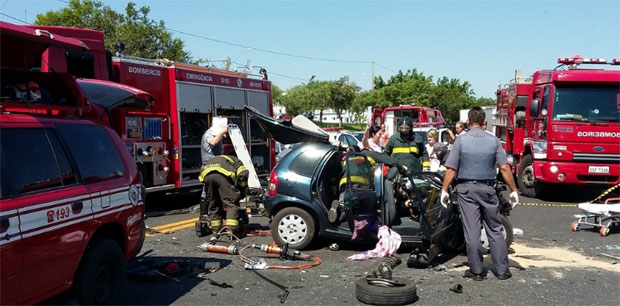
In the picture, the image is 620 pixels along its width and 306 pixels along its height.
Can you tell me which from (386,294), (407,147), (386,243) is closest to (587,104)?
(407,147)

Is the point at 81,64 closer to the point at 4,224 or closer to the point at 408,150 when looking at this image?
the point at 408,150

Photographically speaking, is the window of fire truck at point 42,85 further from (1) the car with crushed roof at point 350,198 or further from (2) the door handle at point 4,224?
(1) the car with crushed roof at point 350,198

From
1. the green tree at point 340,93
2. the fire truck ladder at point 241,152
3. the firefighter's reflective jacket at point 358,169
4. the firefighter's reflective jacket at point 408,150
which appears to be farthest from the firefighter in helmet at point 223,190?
the green tree at point 340,93

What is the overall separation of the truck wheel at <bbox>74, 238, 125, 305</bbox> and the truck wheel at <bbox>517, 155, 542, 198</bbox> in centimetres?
1097

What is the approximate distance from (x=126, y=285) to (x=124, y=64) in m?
5.56

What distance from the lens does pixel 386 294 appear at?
5180mm

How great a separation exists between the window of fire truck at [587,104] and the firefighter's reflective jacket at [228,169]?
763 cm

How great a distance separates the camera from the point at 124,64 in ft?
33.5

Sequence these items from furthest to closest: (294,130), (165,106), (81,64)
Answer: (165,106)
(81,64)
(294,130)

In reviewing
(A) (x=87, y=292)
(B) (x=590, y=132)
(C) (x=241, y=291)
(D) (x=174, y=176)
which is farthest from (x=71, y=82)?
(B) (x=590, y=132)

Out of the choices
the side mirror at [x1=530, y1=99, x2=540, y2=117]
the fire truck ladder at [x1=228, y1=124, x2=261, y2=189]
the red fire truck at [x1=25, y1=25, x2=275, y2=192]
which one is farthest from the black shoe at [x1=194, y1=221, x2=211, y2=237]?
the side mirror at [x1=530, y1=99, x2=540, y2=117]

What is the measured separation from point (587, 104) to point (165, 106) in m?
8.90

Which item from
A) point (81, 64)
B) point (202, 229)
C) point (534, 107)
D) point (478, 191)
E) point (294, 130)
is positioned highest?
point (81, 64)

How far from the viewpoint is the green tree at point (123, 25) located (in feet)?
82.3
